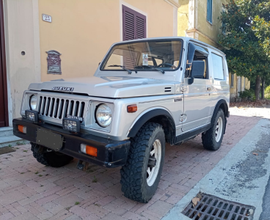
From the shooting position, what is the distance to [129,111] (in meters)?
2.19

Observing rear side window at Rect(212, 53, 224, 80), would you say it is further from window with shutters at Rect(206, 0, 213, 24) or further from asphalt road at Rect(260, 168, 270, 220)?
window with shutters at Rect(206, 0, 213, 24)

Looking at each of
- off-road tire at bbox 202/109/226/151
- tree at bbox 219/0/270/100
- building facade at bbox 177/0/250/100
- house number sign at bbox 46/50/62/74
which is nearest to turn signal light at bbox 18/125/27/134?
house number sign at bbox 46/50/62/74


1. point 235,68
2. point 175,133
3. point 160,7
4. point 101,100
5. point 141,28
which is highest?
point 160,7

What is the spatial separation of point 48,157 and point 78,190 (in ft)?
2.52

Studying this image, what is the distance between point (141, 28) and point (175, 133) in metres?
5.88

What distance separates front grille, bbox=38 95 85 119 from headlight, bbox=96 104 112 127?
207 millimetres

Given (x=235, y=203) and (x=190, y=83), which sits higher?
(x=190, y=83)

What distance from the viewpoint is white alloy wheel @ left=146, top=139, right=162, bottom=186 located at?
2674mm

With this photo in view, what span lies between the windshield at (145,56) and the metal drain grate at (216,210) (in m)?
1.74

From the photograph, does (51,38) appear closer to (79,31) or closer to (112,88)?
(79,31)

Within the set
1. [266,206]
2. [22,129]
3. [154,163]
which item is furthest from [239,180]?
[22,129]

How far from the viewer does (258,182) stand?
3234 millimetres

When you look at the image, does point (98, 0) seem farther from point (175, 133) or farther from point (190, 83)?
point (175, 133)

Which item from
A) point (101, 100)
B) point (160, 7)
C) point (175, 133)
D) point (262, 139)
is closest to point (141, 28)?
point (160, 7)
